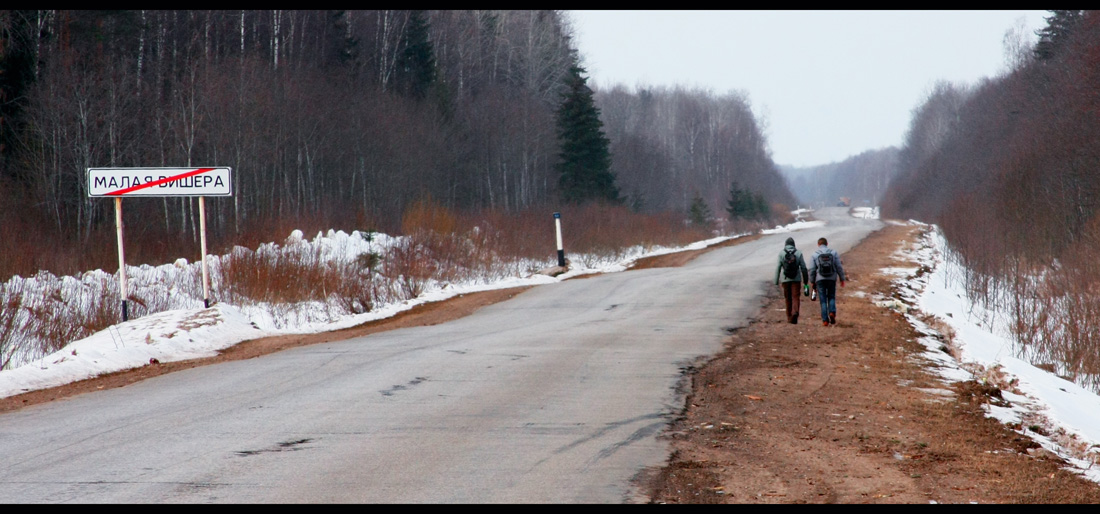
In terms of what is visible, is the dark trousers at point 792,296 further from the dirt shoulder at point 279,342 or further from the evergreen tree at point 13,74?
the evergreen tree at point 13,74

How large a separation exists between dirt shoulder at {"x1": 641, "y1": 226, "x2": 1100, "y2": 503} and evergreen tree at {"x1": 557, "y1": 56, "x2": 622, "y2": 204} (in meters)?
Answer: 43.9

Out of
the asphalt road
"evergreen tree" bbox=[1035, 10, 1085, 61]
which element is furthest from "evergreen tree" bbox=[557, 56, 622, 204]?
the asphalt road

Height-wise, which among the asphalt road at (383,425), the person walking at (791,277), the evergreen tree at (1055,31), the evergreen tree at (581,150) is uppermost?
the evergreen tree at (1055,31)

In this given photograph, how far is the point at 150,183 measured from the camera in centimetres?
1496

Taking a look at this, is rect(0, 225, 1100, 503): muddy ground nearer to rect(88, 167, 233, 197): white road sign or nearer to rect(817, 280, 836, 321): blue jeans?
rect(817, 280, 836, 321): blue jeans

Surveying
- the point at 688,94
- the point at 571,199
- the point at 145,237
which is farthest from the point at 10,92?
the point at 688,94

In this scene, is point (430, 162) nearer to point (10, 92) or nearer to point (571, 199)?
point (571, 199)

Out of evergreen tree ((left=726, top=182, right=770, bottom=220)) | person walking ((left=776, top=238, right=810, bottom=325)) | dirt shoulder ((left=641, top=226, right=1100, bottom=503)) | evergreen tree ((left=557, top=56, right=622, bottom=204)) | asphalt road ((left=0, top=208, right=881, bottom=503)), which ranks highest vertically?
evergreen tree ((left=557, top=56, right=622, bottom=204))

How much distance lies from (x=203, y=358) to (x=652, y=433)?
7689mm

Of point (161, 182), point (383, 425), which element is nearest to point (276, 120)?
point (161, 182)

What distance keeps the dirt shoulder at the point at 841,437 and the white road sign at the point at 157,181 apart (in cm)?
894

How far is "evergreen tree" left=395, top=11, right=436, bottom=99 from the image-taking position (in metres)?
59.8

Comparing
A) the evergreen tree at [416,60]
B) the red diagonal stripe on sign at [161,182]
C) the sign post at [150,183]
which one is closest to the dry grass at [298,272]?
the sign post at [150,183]

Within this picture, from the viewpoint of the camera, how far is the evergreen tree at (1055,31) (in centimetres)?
5050
